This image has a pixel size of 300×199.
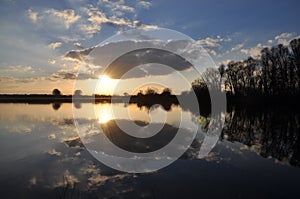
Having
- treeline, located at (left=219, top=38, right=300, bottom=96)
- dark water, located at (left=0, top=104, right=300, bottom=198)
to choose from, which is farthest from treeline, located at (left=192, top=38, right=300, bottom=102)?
dark water, located at (left=0, top=104, right=300, bottom=198)

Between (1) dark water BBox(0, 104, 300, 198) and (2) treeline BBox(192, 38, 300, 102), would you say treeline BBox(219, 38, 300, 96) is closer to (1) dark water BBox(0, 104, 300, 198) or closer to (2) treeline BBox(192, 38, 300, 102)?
(2) treeline BBox(192, 38, 300, 102)

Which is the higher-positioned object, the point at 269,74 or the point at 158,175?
the point at 269,74

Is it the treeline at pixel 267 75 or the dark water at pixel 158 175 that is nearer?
the dark water at pixel 158 175

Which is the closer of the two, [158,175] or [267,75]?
[158,175]

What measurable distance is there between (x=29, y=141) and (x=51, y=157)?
422 cm

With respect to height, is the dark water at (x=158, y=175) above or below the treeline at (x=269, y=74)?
below

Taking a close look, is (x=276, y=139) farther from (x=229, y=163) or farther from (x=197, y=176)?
(x=197, y=176)

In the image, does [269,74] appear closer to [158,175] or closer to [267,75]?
[267,75]

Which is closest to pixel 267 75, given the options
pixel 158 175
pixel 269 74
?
pixel 269 74

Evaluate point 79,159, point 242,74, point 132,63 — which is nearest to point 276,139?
point 79,159

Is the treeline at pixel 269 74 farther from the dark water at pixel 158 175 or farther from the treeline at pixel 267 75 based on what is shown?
the dark water at pixel 158 175

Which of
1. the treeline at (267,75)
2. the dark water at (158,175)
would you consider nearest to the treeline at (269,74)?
the treeline at (267,75)

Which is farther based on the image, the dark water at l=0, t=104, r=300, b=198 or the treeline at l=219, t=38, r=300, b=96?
the treeline at l=219, t=38, r=300, b=96

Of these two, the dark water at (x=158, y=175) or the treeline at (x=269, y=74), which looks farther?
the treeline at (x=269, y=74)
